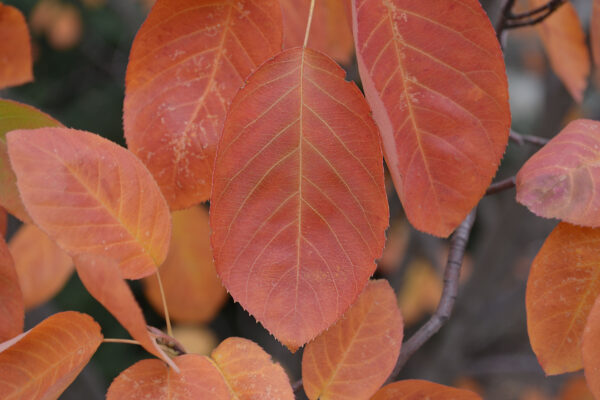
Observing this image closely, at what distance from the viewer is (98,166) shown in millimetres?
364

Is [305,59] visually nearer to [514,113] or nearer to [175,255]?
[175,255]

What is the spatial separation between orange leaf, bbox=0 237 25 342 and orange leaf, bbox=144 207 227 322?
77 cm

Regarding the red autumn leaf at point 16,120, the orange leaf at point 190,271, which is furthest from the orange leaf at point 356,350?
the orange leaf at point 190,271

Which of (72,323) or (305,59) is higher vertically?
(305,59)

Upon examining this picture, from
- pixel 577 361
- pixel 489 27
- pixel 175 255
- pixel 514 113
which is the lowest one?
pixel 514 113

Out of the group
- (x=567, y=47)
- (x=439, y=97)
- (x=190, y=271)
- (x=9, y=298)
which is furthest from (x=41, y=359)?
(x=190, y=271)

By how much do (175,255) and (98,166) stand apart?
90 cm

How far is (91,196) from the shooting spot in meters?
0.36

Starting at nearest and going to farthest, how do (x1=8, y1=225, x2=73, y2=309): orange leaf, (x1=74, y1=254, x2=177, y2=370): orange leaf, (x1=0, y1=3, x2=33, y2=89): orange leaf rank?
(x1=74, y1=254, x2=177, y2=370): orange leaf, (x1=0, y1=3, x2=33, y2=89): orange leaf, (x1=8, y1=225, x2=73, y2=309): orange leaf

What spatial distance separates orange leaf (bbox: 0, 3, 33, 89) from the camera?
0.54 metres

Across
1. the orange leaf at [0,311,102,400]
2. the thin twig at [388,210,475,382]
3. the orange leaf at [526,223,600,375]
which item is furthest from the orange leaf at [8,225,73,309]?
the orange leaf at [526,223,600,375]

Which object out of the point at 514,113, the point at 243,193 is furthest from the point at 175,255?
the point at 514,113

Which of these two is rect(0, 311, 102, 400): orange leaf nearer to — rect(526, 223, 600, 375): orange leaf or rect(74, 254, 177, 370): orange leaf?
rect(74, 254, 177, 370): orange leaf

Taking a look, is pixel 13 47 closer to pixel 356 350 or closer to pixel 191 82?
pixel 191 82
